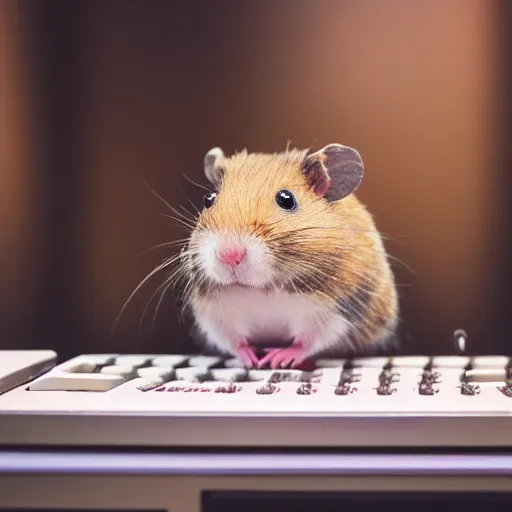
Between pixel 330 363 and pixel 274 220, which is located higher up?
pixel 274 220

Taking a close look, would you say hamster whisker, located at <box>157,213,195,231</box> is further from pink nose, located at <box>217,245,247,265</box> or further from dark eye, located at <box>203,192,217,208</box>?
pink nose, located at <box>217,245,247,265</box>

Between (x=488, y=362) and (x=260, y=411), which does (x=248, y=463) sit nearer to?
(x=260, y=411)

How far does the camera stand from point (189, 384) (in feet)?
3.51

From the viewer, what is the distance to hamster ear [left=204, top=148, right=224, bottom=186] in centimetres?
132

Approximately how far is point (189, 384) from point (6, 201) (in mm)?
647

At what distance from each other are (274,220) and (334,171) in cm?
17

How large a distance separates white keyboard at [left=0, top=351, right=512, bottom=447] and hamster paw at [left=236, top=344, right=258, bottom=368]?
6.2 inches

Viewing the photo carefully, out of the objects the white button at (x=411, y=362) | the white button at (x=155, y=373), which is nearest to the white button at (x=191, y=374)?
the white button at (x=155, y=373)

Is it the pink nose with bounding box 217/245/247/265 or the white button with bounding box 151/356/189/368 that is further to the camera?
the white button with bounding box 151/356/189/368

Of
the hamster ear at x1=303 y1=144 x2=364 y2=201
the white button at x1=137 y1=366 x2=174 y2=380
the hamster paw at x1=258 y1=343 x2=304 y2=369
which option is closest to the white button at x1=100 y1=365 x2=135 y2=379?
the white button at x1=137 y1=366 x2=174 y2=380

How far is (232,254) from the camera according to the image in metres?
1.13

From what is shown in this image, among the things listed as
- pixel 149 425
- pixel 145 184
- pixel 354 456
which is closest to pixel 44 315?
pixel 145 184

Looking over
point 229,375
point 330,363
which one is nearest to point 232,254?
point 229,375

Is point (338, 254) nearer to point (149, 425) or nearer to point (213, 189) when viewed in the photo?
point (213, 189)
